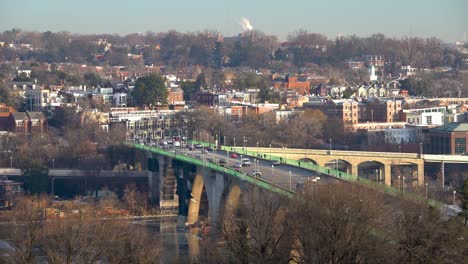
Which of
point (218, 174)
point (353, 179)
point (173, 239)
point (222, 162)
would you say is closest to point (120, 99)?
point (222, 162)

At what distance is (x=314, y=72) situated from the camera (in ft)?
164

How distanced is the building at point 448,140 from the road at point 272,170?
4836mm

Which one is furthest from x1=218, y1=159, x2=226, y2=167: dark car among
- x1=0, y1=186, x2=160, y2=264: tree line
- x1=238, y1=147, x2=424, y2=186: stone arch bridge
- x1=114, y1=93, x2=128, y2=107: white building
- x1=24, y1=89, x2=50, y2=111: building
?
x1=114, y1=93, x2=128, y2=107: white building

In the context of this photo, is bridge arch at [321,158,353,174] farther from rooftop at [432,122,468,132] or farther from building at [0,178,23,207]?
building at [0,178,23,207]

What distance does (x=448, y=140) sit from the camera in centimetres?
2803

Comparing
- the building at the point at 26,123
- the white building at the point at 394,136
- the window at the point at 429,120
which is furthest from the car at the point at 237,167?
the window at the point at 429,120

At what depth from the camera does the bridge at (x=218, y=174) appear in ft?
61.8

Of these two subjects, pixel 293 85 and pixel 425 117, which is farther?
pixel 293 85

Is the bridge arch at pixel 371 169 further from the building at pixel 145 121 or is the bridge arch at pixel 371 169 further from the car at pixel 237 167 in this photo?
the building at pixel 145 121

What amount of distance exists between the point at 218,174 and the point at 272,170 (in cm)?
95

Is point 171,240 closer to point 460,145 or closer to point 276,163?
point 276,163

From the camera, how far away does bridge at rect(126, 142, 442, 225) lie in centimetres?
1885

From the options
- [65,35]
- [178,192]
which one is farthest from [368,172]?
[65,35]

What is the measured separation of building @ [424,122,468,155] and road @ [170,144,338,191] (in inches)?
190
